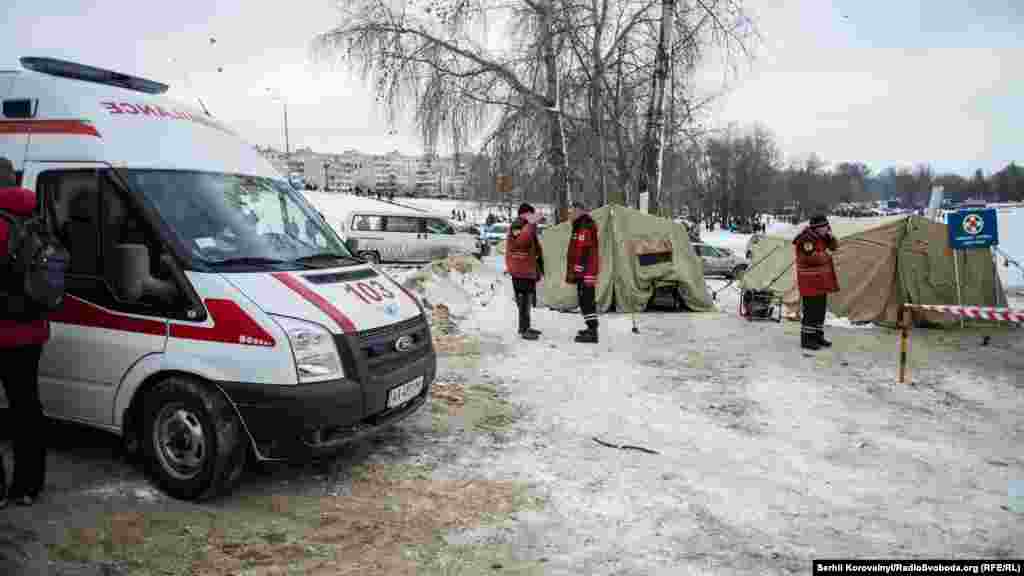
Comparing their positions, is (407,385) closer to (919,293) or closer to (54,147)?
(54,147)

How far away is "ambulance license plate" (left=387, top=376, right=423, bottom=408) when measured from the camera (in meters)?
4.35

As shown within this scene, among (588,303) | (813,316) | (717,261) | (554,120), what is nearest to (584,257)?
(588,303)

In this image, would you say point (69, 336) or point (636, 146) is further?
point (636, 146)

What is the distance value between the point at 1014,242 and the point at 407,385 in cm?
2955

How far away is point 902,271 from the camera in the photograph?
10.8 m

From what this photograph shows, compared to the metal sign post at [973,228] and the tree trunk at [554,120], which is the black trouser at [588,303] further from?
the tree trunk at [554,120]

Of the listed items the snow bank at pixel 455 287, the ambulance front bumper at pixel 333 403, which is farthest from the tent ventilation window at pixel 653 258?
the ambulance front bumper at pixel 333 403

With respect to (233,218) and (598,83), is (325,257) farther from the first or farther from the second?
(598,83)

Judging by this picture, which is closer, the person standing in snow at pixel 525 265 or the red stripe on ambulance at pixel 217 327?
the red stripe on ambulance at pixel 217 327

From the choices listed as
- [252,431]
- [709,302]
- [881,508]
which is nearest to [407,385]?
[252,431]

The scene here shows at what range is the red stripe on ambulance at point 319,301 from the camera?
158 inches

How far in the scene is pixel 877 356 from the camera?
8797 mm

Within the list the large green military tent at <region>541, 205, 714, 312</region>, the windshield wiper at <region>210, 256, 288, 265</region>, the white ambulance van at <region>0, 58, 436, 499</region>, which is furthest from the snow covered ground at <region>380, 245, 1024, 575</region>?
the large green military tent at <region>541, 205, 714, 312</region>

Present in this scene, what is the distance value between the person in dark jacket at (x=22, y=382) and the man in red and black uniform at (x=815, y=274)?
27.7 feet
